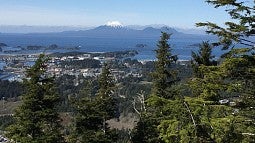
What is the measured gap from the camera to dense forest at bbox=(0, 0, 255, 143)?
9.56 metres

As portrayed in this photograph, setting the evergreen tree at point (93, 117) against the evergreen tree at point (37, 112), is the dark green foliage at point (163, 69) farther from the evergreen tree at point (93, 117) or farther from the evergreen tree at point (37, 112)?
the evergreen tree at point (37, 112)

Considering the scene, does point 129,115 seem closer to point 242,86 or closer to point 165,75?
point 165,75

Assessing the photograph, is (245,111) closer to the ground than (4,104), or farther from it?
farther from it

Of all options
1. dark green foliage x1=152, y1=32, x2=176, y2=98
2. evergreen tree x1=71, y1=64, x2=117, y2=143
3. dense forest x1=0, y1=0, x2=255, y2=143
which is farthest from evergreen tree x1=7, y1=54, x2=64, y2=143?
dark green foliage x1=152, y1=32, x2=176, y2=98

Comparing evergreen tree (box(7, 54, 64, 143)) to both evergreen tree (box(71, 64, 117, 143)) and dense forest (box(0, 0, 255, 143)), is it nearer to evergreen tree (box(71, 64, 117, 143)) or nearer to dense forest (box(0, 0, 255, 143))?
dense forest (box(0, 0, 255, 143))

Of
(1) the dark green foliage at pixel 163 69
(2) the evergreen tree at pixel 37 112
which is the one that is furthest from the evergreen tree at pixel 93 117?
(2) the evergreen tree at pixel 37 112

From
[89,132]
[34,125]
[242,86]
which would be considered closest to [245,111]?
[242,86]

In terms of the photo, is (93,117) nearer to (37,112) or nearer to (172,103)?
(37,112)

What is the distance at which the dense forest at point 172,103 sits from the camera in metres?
9.56

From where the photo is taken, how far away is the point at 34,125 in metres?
20.1

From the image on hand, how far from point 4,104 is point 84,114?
17798 cm

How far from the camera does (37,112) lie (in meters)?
20.1

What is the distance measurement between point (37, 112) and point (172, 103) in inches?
454

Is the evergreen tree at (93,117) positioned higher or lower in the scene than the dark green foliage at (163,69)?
lower
